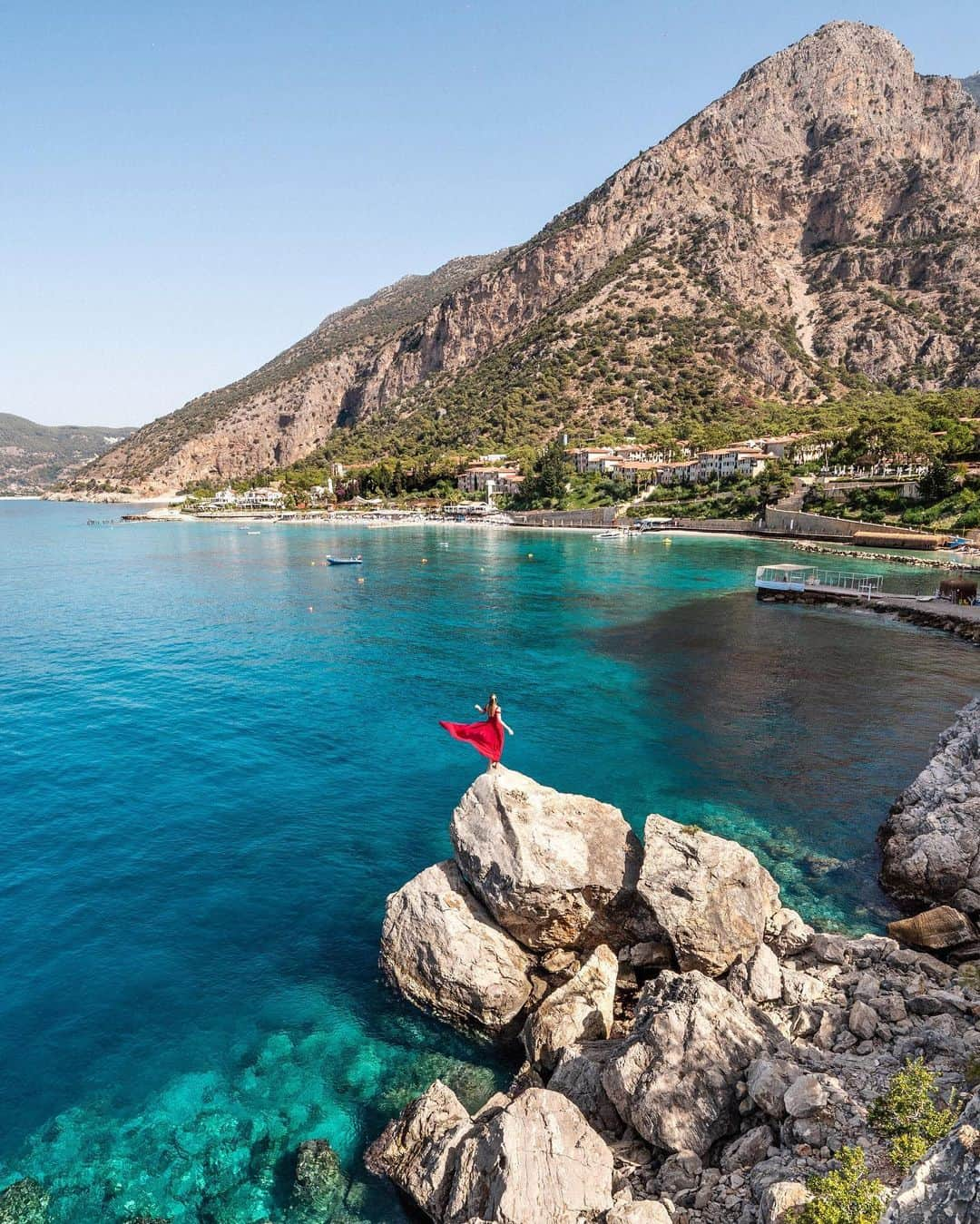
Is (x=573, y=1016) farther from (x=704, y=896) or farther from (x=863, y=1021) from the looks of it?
(x=863, y=1021)

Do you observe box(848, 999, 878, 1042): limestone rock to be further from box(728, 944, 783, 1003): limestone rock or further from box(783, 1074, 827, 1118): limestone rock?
box(783, 1074, 827, 1118): limestone rock

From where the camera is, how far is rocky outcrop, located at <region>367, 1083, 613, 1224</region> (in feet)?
30.5

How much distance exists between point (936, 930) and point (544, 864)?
8548mm

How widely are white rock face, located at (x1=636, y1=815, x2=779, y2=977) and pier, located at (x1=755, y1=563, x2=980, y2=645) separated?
3730 centimetres

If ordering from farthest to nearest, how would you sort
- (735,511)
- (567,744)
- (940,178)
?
(940,178) → (735,511) → (567,744)

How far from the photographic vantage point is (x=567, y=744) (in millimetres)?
27844

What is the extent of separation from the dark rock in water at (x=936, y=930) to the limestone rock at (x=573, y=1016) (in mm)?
6749

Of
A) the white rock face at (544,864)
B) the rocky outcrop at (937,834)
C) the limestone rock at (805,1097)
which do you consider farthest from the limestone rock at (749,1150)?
the rocky outcrop at (937,834)

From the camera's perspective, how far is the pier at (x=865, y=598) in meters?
45.6

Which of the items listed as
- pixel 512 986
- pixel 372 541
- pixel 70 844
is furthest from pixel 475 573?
pixel 512 986

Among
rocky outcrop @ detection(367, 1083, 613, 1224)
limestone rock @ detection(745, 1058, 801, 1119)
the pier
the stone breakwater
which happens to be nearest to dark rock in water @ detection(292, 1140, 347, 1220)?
rocky outcrop @ detection(367, 1083, 613, 1224)

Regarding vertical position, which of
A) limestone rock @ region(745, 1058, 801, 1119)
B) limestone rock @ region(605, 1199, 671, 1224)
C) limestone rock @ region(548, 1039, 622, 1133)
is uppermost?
limestone rock @ region(745, 1058, 801, 1119)

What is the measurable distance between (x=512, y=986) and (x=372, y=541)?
105344mm

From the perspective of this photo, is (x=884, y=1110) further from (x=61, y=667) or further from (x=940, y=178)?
(x=940, y=178)
